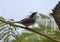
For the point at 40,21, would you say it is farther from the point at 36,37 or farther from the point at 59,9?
the point at 59,9

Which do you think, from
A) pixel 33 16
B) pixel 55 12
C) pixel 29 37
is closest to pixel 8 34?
pixel 33 16

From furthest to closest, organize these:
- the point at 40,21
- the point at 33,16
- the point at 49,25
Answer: the point at 40,21 < the point at 49,25 < the point at 33,16

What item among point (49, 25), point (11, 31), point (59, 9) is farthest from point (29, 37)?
point (11, 31)

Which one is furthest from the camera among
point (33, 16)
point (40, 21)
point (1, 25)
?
point (40, 21)

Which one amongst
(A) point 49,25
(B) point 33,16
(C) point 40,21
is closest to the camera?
(B) point 33,16

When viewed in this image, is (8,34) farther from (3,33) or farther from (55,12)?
(55,12)

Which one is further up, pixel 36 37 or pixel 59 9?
pixel 59 9

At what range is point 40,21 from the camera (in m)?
1.33

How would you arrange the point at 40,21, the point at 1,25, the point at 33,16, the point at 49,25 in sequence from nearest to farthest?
the point at 1,25
the point at 33,16
the point at 49,25
the point at 40,21

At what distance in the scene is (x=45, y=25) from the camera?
4.06 ft

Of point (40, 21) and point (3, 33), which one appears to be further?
point (40, 21)

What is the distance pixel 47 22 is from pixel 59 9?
55cm

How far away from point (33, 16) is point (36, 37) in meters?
0.59

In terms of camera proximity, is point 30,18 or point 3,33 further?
point 30,18
